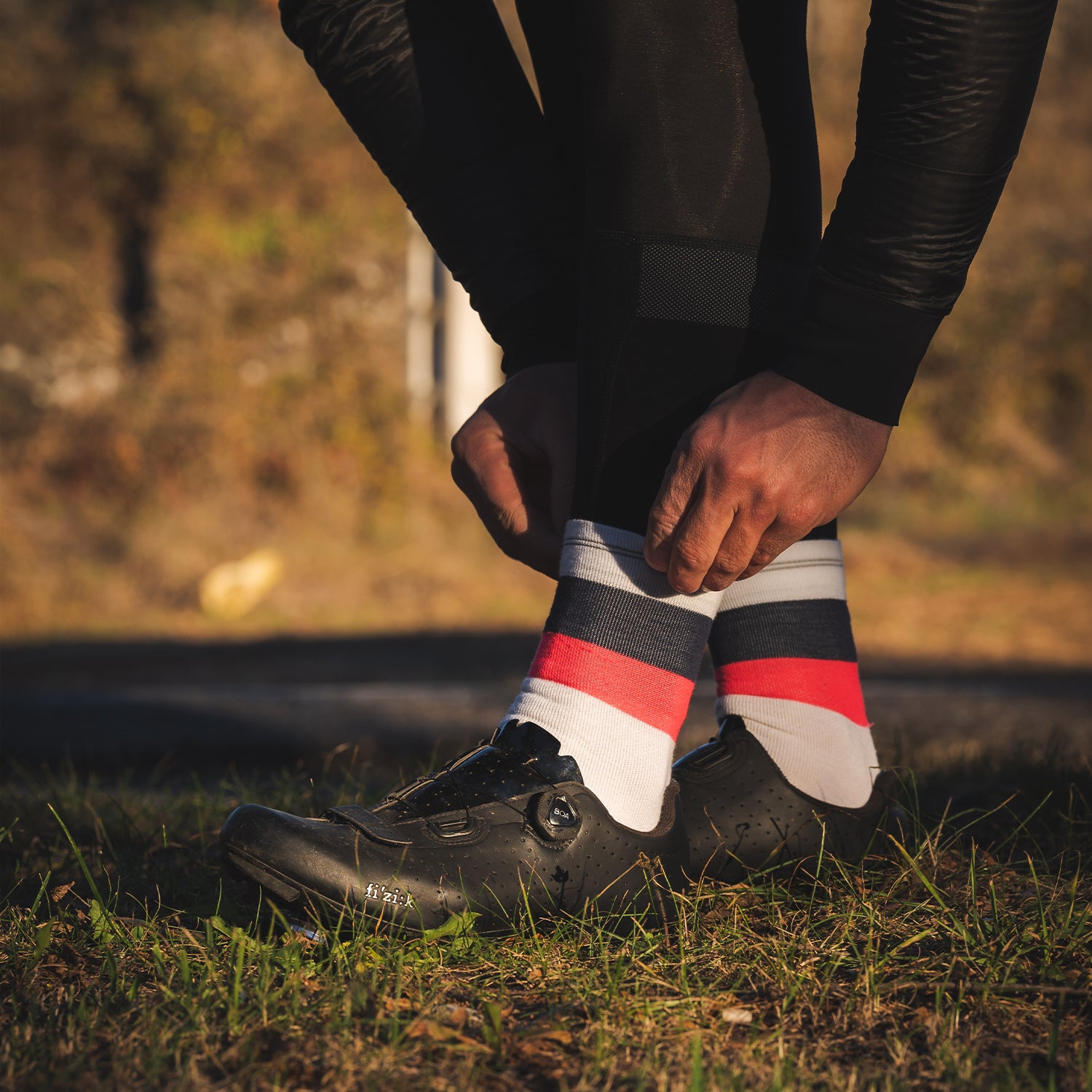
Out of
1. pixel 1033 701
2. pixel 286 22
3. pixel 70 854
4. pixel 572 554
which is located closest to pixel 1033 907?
pixel 572 554

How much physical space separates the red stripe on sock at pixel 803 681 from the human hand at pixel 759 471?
0.32 m

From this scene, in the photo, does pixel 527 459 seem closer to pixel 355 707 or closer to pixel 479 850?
pixel 479 850

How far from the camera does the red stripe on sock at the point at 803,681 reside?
150 cm

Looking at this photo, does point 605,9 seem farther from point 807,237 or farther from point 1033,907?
point 1033,907

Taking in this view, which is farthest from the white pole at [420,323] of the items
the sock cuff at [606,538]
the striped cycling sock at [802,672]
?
the sock cuff at [606,538]

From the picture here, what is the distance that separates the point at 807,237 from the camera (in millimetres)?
1418

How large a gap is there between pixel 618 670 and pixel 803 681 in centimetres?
33

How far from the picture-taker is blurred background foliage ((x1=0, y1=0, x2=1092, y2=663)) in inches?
327

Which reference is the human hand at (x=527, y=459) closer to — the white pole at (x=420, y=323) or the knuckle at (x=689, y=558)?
the knuckle at (x=689, y=558)

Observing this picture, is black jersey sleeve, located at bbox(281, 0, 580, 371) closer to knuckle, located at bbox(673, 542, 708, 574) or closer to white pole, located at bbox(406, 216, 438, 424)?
knuckle, located at bbox(673, 542, 708, 574)

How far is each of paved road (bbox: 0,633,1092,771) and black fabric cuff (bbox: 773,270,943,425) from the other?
702mm

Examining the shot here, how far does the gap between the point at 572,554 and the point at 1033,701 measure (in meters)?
3.02

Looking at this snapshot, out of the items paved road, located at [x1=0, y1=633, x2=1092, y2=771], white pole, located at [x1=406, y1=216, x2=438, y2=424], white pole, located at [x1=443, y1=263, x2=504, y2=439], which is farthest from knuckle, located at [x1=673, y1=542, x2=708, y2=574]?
white pole, located at [x1=443, y1=263, x2=504, y2=439]

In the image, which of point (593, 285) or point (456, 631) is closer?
point (593, 285)
